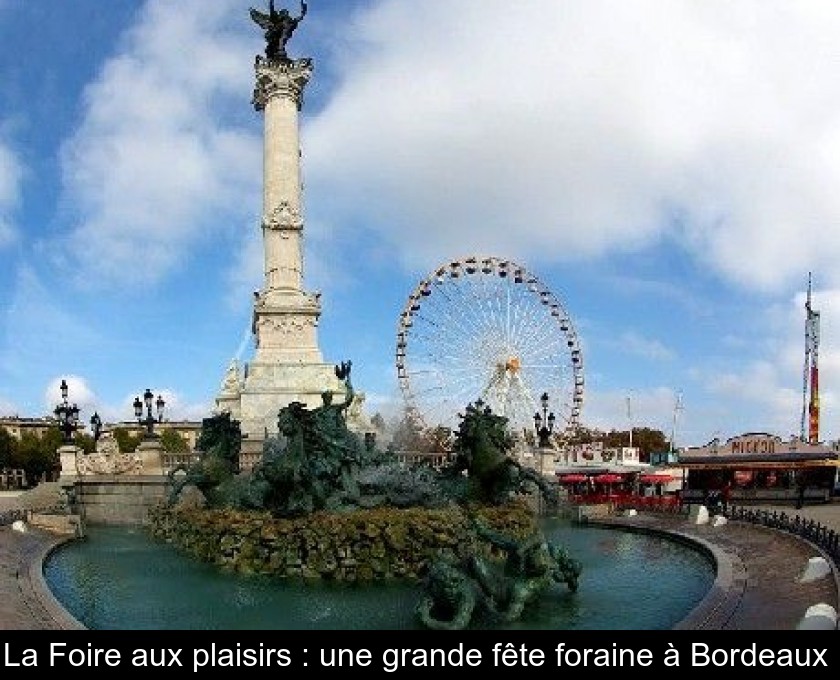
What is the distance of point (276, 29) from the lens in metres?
44.7

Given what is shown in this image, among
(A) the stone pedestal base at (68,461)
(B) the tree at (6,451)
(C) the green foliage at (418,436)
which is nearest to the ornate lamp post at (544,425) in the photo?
(C) the green foliage at (418,436)

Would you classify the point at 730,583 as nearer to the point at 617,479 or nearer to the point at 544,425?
the point at 544,425

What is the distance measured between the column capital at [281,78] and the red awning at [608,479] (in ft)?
81.0

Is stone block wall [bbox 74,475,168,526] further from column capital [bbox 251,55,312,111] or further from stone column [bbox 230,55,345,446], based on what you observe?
column capital [bbox 251,55,312,111]

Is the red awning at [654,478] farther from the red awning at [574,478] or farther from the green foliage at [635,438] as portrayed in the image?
the green foliage at [635,438]

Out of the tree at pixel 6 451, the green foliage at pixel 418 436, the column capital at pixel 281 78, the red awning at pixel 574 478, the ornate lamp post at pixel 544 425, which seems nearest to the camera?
the ornate lamp post at pixel 544 425

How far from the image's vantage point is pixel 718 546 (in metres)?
19.6

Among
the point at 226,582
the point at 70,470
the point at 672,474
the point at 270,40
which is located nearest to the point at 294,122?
the point at 270,40

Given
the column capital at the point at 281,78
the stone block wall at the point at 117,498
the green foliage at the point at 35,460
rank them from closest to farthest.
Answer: the stone block wall at the point at 117,498 → the column capital at the point at 281,78 → the green foliage at the point at 35,460

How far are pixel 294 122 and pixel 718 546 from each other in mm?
30488

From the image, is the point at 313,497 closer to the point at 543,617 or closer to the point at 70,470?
the point at 543,617

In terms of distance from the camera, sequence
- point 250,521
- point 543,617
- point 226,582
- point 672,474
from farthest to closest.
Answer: point 672,474
point 250,521
point 226,582
point 543,617

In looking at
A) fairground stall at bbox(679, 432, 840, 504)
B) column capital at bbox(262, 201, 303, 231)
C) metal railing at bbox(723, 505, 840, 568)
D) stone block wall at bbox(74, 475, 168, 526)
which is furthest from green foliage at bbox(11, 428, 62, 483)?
metal railing at bbox(723, 505, 840, 568)

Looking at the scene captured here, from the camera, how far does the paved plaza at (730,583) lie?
11.8 metres
